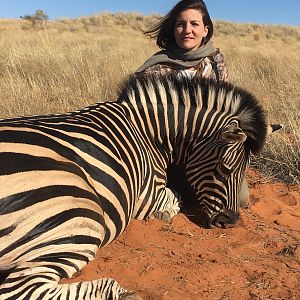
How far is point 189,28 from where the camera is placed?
4.28 metres

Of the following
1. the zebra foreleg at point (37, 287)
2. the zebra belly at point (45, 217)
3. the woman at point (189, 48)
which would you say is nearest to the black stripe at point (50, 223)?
the zebra belly at point (45, 217)

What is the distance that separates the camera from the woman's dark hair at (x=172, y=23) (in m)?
4.32

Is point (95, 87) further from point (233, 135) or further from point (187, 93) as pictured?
point (233, 135)

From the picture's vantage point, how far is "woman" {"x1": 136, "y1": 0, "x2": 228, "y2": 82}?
430 centimetres

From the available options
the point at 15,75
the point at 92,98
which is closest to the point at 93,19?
the point at 15,75

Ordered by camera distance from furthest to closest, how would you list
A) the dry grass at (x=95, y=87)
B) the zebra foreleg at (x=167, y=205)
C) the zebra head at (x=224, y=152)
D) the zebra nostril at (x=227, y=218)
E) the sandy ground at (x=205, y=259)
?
1. the dry grass at (x=95, y=87)
2. the zebra foreleg at (x=167, y=205)
3. the zebra nostril at (x=227, y=218)
4. the zebra head at (x=224, y=152)
5. the sandy ground at (x=205, y=259)

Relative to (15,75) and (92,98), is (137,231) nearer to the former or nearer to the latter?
(92,98)

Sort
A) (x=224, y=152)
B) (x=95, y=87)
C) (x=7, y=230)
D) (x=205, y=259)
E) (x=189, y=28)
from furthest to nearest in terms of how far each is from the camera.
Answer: (x=95, y=87)
(x=189, y=28)
(x=224, y=152)
(x=205, y=259)
(x=7, y=230)

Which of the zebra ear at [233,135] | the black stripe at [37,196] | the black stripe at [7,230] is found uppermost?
the zebra ear at [233,135]

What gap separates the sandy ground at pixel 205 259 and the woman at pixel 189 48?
1.53 meters

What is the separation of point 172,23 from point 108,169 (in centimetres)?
234

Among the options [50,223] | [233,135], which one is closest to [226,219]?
[233,135]

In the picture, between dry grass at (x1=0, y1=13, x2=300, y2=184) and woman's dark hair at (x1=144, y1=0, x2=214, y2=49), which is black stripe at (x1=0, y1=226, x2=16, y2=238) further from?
dry grass at (x1=0, y1=13, x2=300, y2=184)

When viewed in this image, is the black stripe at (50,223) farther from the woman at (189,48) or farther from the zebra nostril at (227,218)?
the woman at (189,48)
